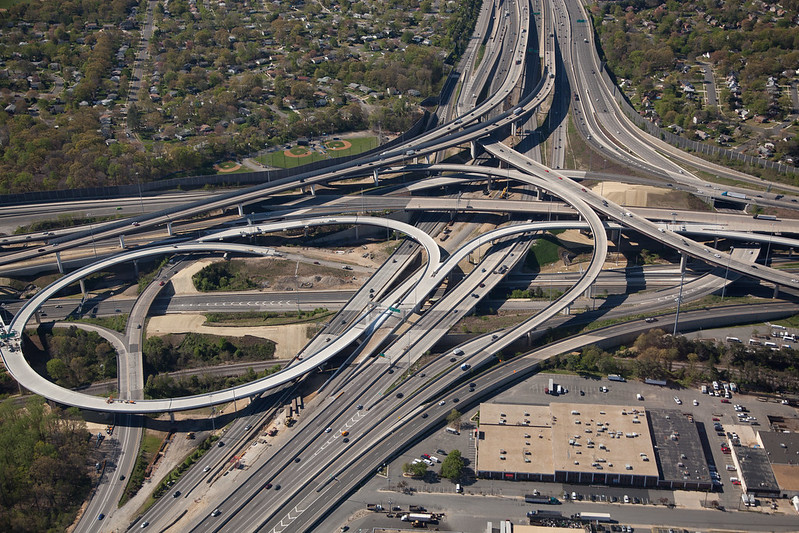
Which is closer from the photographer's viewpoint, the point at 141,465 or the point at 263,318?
the point at 141,465

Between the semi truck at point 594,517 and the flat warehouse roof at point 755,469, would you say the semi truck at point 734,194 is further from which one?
the semi truck at point 594,517

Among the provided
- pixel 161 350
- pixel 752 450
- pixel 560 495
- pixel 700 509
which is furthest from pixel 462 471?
pixel 161 350

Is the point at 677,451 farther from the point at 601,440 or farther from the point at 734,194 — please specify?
the point at 734,194

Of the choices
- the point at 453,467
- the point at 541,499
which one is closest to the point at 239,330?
the point at 453,467

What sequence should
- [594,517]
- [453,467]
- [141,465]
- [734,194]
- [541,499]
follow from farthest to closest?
[734,194], [141,465], [453,467], [541,499], [594,517]

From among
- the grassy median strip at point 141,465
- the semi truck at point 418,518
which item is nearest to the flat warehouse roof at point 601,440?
the semi truck at point 418,518
